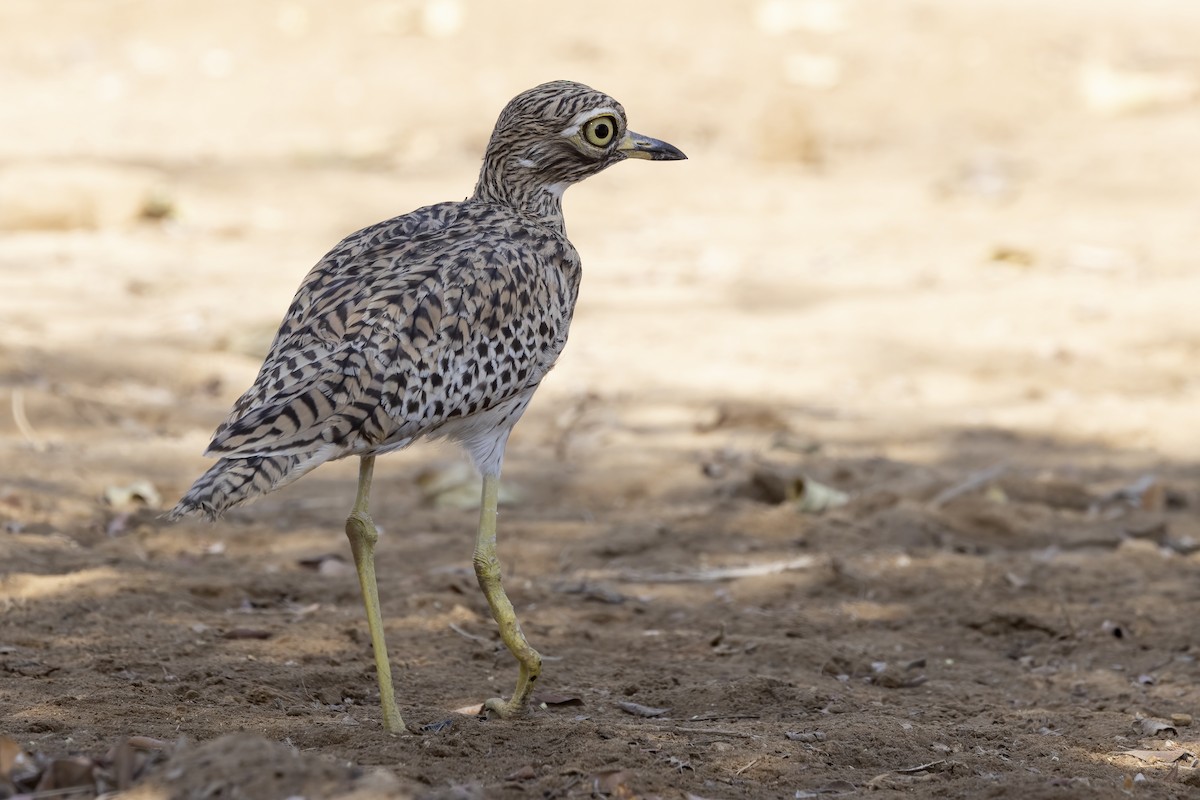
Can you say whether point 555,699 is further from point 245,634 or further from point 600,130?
point 600,130

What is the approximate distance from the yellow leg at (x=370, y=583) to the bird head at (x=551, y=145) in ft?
4.19

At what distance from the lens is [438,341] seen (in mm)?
4441

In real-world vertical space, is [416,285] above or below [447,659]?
above

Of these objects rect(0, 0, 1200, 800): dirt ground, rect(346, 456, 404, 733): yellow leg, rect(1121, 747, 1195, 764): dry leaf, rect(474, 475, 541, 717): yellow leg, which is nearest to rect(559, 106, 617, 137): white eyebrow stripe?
rect(474, 475, 541, 717): yellow leg

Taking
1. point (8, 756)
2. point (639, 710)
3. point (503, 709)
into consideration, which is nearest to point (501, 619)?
point (503, 709)

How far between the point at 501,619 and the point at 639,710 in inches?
21.6

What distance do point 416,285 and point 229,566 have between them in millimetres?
2431

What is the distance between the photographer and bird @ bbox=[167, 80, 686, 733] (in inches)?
160

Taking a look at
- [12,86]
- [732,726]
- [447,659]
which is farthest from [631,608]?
[12,86]

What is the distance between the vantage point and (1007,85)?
19297mm

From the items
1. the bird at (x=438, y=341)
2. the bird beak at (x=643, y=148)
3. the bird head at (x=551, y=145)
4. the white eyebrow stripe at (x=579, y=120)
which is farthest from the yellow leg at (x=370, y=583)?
the bird beak at (x=643, y=148)

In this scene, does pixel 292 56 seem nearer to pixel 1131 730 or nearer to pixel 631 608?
pixel 631 608

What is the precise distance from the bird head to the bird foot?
69.0 inches

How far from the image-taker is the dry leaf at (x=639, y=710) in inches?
189
